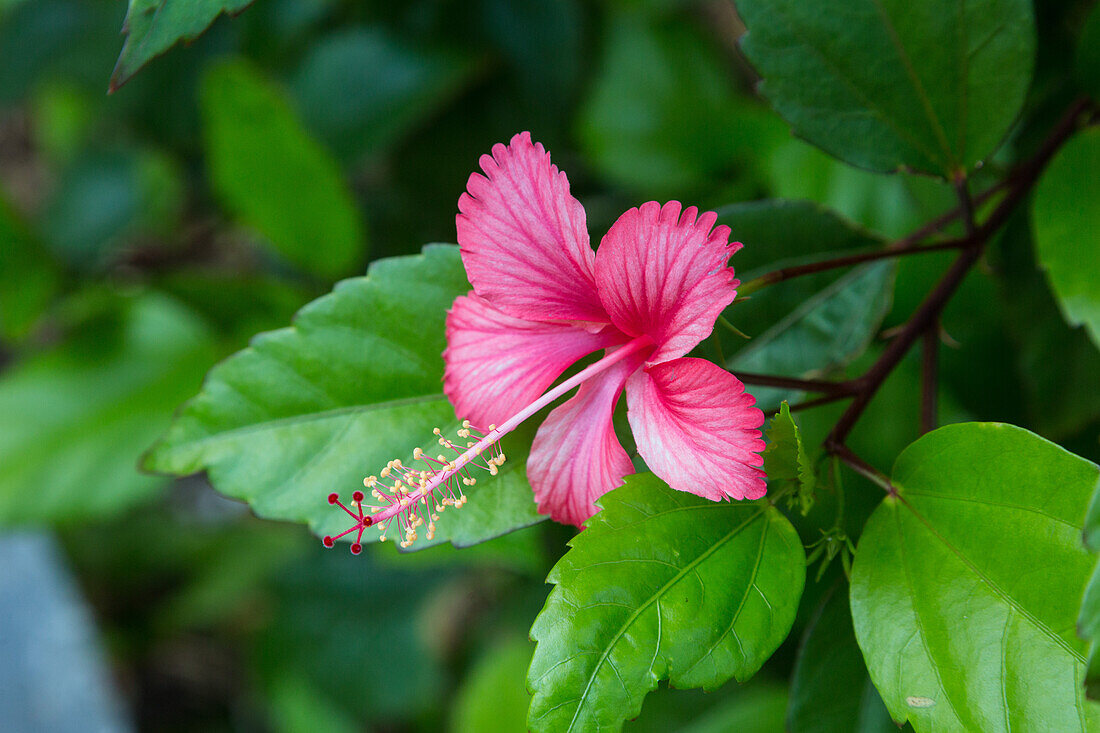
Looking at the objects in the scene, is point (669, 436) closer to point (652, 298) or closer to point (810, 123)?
point (652, 298)

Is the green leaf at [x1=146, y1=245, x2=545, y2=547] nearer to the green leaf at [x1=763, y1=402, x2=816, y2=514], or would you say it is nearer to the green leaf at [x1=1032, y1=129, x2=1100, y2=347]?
the green leaf at [x1=763, y1=402, x2=816, y2=514]

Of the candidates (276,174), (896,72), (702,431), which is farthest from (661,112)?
(702,431)

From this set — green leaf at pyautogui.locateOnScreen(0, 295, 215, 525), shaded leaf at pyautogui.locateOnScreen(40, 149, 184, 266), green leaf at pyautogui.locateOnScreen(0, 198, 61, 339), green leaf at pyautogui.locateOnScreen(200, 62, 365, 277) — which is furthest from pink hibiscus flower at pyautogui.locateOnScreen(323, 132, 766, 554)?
shaded leaf at pyautogui.locateOnScreen(40, 149, 184, 266)

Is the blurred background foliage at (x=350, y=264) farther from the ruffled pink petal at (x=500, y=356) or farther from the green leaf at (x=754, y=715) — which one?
the ruffled pink petal at (x=500, y=356)

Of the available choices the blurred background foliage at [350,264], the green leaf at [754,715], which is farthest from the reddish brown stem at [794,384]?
the green leaf at [754,715]

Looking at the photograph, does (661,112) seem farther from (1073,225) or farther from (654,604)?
(654,604)
